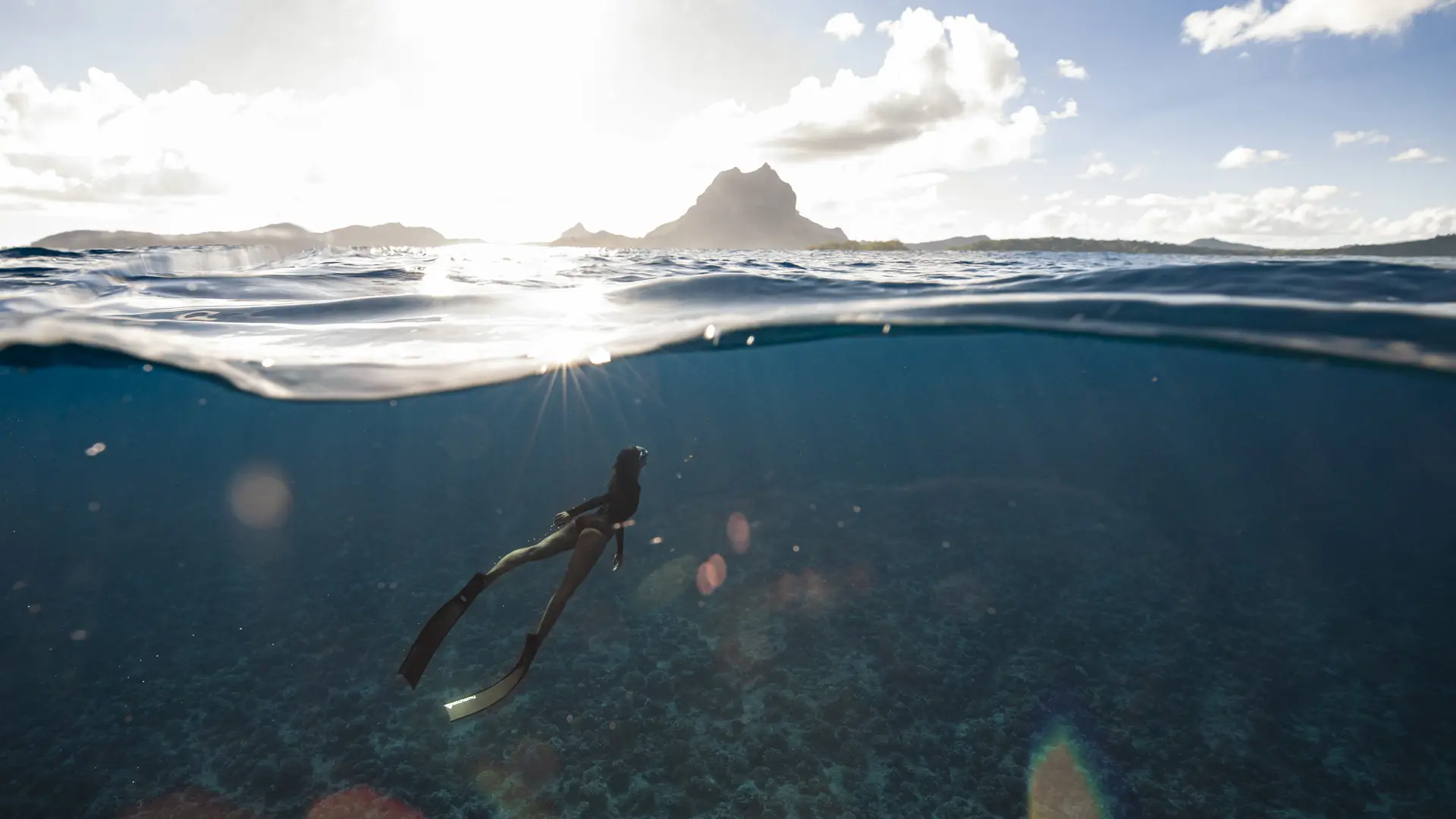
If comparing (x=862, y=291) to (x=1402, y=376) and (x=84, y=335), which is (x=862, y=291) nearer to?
(x=1402, y=376)

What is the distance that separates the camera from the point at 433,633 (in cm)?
390

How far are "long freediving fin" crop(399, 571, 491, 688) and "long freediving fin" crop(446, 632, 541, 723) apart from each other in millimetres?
298

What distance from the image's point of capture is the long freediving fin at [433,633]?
3.79 m

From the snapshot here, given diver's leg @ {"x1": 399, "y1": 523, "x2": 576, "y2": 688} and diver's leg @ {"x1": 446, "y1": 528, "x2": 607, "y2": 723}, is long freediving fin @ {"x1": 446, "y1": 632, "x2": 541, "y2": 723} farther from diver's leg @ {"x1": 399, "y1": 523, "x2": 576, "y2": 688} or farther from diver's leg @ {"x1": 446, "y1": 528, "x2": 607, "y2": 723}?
diver's leg @ {"x1": 399, "y1": 523, "x2": 576, "y2": 688}

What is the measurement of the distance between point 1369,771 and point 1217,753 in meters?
1.23

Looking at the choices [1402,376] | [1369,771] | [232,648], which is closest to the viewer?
[1369,771]

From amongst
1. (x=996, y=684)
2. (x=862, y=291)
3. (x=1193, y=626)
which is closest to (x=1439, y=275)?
(x=1193, y=626)

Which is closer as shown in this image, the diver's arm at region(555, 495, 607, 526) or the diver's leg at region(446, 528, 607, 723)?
the diver's leg at region(446, 528, 607, 723)

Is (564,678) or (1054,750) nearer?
(1054,750)

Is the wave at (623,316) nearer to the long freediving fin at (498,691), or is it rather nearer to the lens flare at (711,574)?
the lens flare at (711,574)

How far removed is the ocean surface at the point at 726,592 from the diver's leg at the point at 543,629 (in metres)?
1.64

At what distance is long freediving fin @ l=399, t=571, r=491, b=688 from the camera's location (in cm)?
379

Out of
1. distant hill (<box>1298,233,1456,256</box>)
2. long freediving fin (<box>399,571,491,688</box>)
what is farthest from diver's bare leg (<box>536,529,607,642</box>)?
distant hill (<box>1298,233,1456,256</box>)

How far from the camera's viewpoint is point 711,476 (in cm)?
1669
